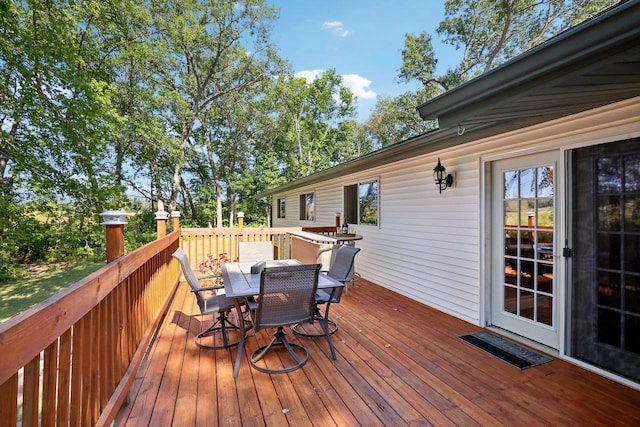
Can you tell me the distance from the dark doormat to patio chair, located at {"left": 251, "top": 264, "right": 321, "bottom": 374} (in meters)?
1.81

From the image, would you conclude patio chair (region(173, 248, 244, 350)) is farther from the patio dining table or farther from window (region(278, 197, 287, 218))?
window (region(278, 197, 287, 218))

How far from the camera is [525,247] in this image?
3410 millimetres

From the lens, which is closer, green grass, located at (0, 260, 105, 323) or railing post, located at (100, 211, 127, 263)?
railing post, located at (100, 211, 127, 263)

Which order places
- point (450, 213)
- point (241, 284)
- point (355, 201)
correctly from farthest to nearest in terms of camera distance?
point (355, 201) → point (450, 213) → point (241, 284)


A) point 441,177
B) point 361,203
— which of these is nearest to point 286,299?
point 441,177

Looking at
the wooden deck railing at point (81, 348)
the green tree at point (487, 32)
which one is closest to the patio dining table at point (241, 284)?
the wooden deck railing at point (81, 348)

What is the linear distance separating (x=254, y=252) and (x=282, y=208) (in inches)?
367

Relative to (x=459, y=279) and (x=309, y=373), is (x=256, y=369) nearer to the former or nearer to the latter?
(x=309, y=373)

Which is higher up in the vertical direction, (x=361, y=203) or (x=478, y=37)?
(x=478, y=37)

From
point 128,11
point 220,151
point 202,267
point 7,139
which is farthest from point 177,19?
point 202,267

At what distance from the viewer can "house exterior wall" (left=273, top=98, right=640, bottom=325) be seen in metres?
2.82

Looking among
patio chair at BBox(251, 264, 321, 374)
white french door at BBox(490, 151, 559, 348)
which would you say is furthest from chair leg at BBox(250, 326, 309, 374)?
white french door at BBox(490, 151, 559, 348)

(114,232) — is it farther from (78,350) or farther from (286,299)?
(286,299)

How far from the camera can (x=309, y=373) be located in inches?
107
